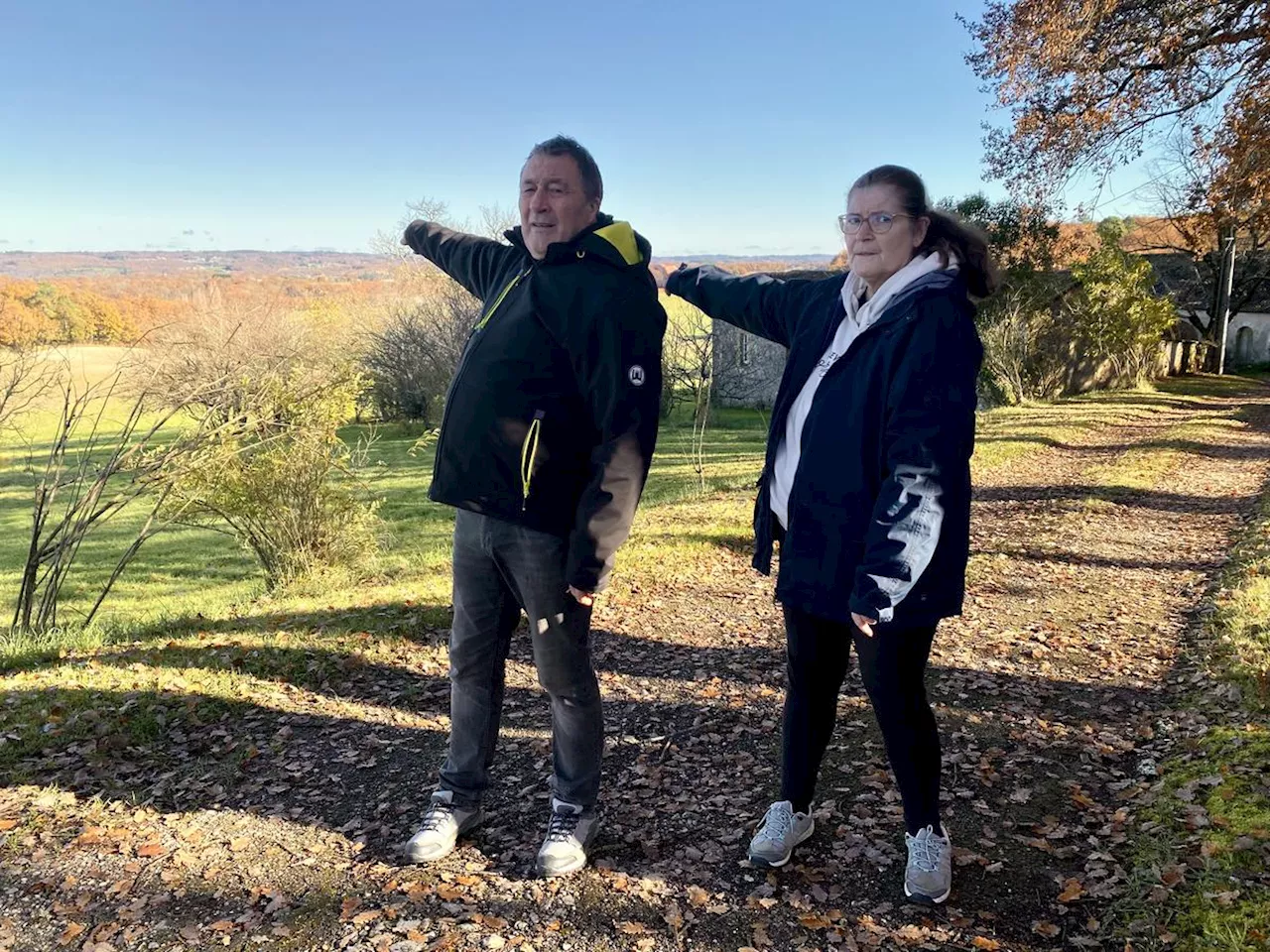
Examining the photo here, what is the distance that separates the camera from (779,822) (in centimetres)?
280

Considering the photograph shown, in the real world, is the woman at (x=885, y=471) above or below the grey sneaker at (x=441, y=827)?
above

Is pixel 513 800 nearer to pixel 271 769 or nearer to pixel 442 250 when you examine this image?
pixel 271 769

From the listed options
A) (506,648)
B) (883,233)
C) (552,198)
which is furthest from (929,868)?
(552,198)

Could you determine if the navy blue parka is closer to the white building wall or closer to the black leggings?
the black leggings

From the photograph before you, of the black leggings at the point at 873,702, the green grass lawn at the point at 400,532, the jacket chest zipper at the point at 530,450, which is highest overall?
the jacket chest zipper at the point at 530,450

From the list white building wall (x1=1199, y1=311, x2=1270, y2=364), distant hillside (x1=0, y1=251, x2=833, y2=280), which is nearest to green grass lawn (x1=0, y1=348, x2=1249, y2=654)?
distant hillside (x1=0, y1=251, x2=833, y2=280)

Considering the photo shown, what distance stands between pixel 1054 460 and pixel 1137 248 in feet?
77.4

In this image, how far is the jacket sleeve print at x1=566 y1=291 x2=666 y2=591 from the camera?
2402mm

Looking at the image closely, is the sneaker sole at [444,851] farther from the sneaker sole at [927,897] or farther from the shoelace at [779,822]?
the sneaker sole at [927,897]

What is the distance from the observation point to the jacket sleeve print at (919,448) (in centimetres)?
214

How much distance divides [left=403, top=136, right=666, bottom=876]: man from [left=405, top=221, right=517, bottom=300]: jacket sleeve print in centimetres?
25

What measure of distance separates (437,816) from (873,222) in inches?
92.8

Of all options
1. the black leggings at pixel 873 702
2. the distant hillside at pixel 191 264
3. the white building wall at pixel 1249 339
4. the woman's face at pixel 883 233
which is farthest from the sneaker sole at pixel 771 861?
the white building wall at pixel 1249 339

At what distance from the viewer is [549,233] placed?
8.32ft
